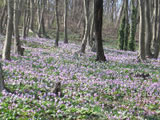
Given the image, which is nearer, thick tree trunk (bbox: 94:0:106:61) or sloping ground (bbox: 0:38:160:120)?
sloping ground (bbox: 0:38:160:120)

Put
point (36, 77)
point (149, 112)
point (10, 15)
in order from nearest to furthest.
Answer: point (149, 112) < point (36, 77) < point (10, 15)

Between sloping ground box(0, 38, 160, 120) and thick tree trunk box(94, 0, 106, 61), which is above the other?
thick tree trunk box(94, 0, 106, 61)

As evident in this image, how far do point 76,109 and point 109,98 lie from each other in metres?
2.18

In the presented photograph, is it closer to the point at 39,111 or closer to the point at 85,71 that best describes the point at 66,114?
the point at 39,111

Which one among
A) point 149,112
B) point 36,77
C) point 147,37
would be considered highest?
point 147,37

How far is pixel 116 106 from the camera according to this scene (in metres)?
7.10

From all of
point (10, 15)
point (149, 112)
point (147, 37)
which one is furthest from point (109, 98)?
point (147, 37)

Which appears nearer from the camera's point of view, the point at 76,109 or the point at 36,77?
the point at 76,109

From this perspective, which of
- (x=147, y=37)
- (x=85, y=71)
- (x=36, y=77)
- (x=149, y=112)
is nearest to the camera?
(x=149, y=112)

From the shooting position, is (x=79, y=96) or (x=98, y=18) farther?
(x=98, y=18)

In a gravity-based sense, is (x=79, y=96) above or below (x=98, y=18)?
below

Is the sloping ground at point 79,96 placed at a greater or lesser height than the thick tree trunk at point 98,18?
lesser

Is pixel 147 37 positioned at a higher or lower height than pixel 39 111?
higher

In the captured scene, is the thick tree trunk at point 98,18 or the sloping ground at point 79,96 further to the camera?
the thick tree trunk at point 98,18
